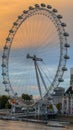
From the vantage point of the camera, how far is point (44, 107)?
194 ft

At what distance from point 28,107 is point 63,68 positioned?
1006 centimetres

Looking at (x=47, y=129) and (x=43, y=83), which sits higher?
(x=43, y=83)

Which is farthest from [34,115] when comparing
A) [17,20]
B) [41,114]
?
[17,20]

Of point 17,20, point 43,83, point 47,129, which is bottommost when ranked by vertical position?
point 47,129

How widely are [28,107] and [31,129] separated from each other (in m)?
15.3

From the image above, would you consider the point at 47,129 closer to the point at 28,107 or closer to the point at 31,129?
the point at 31,129

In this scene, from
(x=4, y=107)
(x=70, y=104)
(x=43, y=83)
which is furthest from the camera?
(x=4, y=107)

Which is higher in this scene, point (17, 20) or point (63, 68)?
point (17, 20)

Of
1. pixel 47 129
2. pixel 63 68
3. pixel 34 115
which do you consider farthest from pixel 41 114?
pixel 47 129

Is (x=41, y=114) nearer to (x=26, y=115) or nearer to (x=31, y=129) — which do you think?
(x=26, y=115)

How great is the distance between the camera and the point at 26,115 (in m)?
57.9

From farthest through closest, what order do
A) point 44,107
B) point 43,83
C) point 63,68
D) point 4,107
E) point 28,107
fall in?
point 4,107, point 44,107, point 28,107, point 43,83, point 63,68

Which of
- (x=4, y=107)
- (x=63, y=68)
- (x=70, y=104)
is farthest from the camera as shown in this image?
(x=4, y=107)

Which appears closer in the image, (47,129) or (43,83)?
(47,129)
